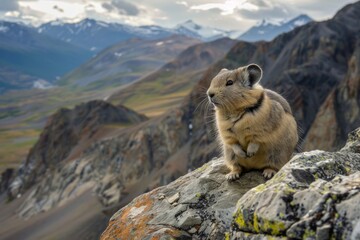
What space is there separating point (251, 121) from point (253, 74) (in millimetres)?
1218

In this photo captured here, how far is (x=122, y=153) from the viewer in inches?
3538

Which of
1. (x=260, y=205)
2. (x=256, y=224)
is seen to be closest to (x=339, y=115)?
(x=260, y=205)

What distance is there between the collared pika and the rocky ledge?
0.85 m

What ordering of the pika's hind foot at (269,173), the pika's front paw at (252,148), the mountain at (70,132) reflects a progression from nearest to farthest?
the pika's front paw at (252,148) < the pika's hind foot at (269,173) < the mountain at (70,132)

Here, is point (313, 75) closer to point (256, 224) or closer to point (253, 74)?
point (253, 74)

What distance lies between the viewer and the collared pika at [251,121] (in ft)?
33.1

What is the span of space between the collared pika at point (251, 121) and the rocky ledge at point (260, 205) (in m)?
0.85

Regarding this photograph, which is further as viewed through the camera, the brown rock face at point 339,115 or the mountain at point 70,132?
the mountain at point 70,132

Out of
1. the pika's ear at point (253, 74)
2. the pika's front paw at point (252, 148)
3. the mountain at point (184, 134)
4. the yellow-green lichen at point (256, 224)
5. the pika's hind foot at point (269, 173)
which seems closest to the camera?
the yellow-green lichen at point (256, 224)

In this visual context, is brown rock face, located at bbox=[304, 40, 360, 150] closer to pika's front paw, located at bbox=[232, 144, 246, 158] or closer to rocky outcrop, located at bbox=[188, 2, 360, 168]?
rocky outcrop, located at bbox=[188, 2, 360, 168]

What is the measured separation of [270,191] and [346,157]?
2.82 meters

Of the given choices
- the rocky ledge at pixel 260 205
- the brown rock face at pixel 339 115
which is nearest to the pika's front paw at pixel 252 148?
the rocky ledge at pixel 260 205

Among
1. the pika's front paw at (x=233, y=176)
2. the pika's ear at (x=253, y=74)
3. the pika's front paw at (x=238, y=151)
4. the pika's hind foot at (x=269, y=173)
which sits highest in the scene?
the pika's ear at (x=253, y=74)

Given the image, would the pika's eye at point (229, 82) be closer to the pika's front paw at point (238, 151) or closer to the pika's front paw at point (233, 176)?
the pika's front paw at point (238, 151)
